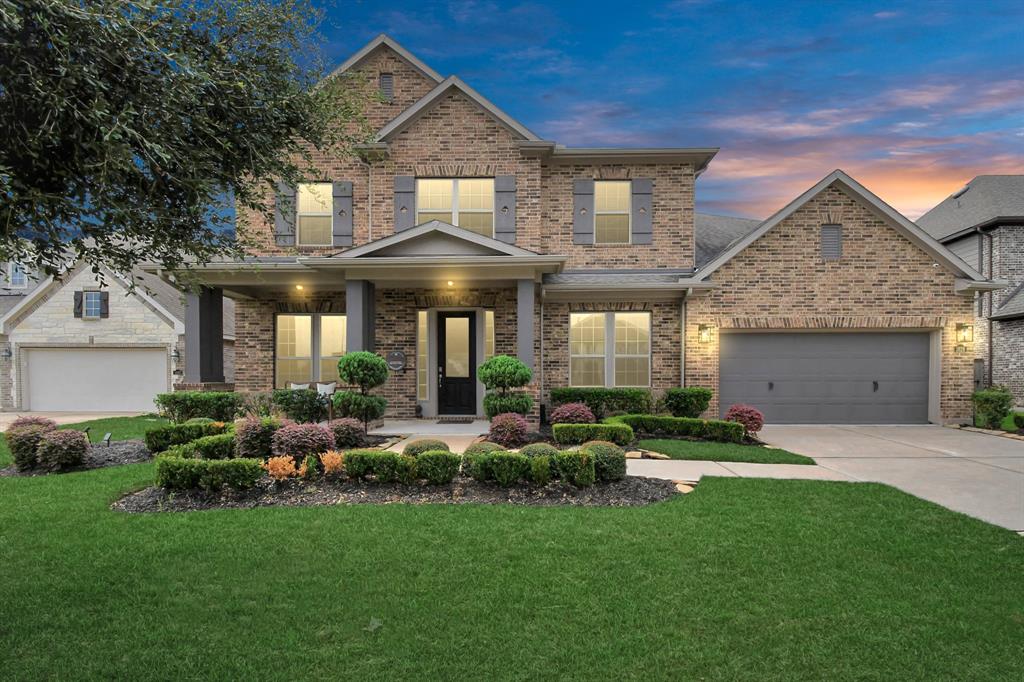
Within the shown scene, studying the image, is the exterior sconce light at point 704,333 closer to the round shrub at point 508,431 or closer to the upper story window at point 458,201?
the upper story window at point 458,201

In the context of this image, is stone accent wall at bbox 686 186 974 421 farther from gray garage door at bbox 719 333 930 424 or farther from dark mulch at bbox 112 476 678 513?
dark mulch at bbox 112 476 678 513

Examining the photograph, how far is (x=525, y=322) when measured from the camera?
1189 centimetres

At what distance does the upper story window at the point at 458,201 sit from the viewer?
14.0m

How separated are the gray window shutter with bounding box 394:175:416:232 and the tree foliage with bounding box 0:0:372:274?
27.1 feet

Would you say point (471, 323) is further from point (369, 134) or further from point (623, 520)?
point (623, 520)

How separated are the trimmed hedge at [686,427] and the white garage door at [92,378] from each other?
53.1 ft

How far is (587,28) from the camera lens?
16.4 meters

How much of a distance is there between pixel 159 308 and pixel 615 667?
20.4 m

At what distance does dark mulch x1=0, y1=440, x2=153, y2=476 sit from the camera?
8.00 m

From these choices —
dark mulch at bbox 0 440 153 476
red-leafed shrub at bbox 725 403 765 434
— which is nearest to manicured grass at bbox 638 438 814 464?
red-leafed shrub at bbox 725 403 765 434

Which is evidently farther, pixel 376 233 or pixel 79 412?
pixel 79 412

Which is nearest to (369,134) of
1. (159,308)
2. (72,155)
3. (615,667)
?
(72,155)

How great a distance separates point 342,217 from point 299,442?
8.43 m

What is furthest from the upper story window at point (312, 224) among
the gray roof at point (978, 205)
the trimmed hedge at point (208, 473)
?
the gray roof at point (978, 205)
